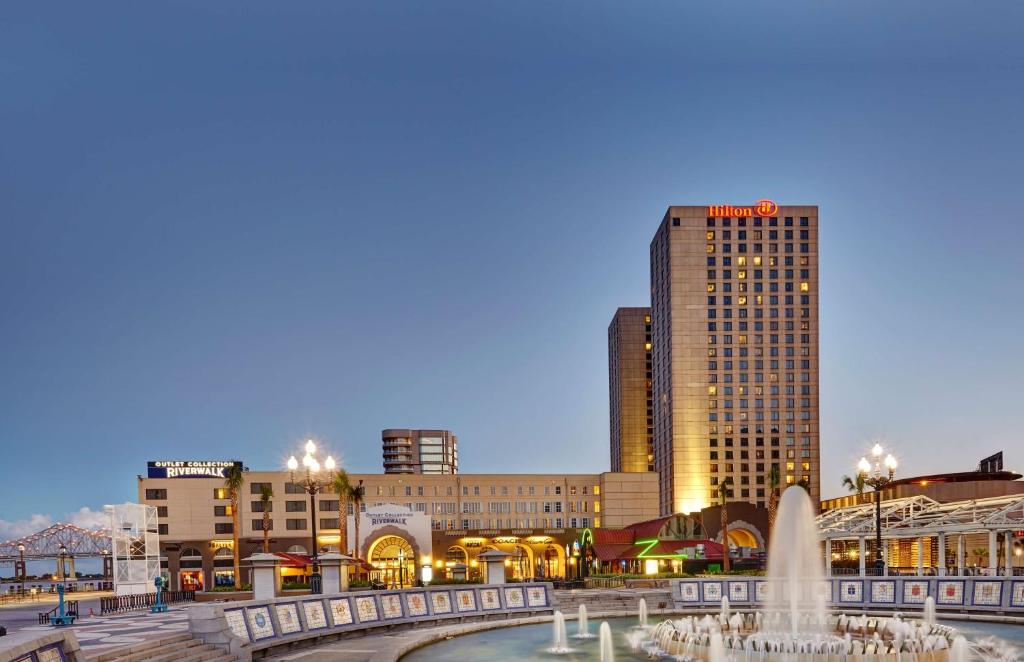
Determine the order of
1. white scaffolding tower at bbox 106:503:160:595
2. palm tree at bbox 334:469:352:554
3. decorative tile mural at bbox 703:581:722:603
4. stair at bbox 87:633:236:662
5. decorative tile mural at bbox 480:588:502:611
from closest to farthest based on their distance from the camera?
stair at bbox 87:633:236:662, decorative tile mural at bbox 480:588:502:611, decorative tile mural at bbox 703:581:722:603, white scaffolding tower at bbox 106:503:160:595, palm tree at bbox 334:469:352:554

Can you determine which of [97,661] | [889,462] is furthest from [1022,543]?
[97,661]

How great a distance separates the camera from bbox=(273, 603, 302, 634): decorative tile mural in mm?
25578

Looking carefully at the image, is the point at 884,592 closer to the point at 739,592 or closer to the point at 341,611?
the point at 739,592

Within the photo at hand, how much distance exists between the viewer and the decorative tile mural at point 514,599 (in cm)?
3450

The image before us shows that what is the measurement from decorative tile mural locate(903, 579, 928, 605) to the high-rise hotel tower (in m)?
100

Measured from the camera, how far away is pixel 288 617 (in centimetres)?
2594

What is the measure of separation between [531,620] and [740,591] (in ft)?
36.5

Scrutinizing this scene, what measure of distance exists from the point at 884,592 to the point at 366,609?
74.0ft

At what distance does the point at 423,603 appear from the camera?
104 feet

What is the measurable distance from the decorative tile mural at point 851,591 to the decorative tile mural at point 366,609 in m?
21.0

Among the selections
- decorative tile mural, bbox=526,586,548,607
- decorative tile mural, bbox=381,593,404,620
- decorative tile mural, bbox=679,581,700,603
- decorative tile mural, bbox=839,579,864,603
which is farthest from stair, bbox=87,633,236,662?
decorative tile mural, bbox=839,579,864,603

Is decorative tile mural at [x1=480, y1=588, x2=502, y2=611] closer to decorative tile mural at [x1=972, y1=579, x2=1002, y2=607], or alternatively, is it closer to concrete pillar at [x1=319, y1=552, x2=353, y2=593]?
concrete pillar at [x1=319, y1=552, x2=353, y2=593]

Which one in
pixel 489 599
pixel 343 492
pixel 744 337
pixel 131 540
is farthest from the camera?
pixel 744 337

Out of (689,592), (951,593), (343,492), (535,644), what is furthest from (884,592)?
(343,492)
